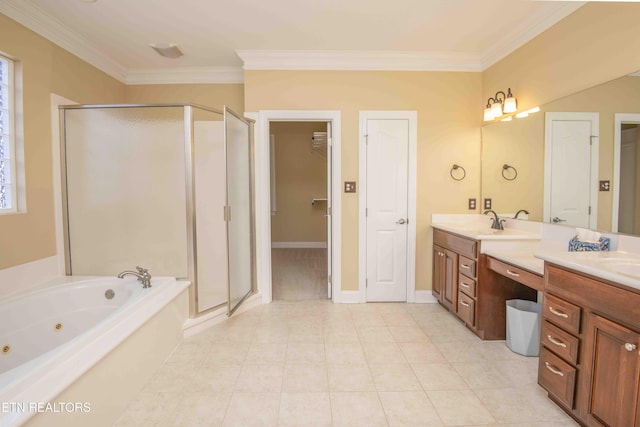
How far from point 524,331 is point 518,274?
49 cm

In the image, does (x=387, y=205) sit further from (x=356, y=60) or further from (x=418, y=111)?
(x=356, y=60)

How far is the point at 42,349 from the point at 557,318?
3.23 m

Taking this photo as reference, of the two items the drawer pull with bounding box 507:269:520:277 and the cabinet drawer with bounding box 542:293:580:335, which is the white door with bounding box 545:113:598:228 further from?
the cabinet drawer with bounding box 542:293:580:335

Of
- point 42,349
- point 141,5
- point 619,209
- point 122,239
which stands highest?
point 141,5

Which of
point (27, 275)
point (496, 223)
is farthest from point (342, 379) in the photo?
point (27, 275)

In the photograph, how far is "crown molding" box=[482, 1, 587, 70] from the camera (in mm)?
2359

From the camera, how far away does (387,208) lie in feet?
11.4

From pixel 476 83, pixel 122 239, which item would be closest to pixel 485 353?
pixel 476 83

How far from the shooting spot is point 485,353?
240 centimetres

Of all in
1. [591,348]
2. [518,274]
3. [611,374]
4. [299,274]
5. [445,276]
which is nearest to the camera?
[611,374]

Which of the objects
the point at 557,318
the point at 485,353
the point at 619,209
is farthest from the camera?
the point at 485,353

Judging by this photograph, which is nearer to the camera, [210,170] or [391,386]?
[391,386]

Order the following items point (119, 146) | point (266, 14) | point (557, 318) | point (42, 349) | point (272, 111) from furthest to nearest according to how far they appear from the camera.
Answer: point (272, 111)
point (119, 146)
point (266, 14)
point (42, 349)
point (557, 318)

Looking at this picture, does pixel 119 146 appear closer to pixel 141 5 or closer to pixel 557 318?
pixel 141 5
